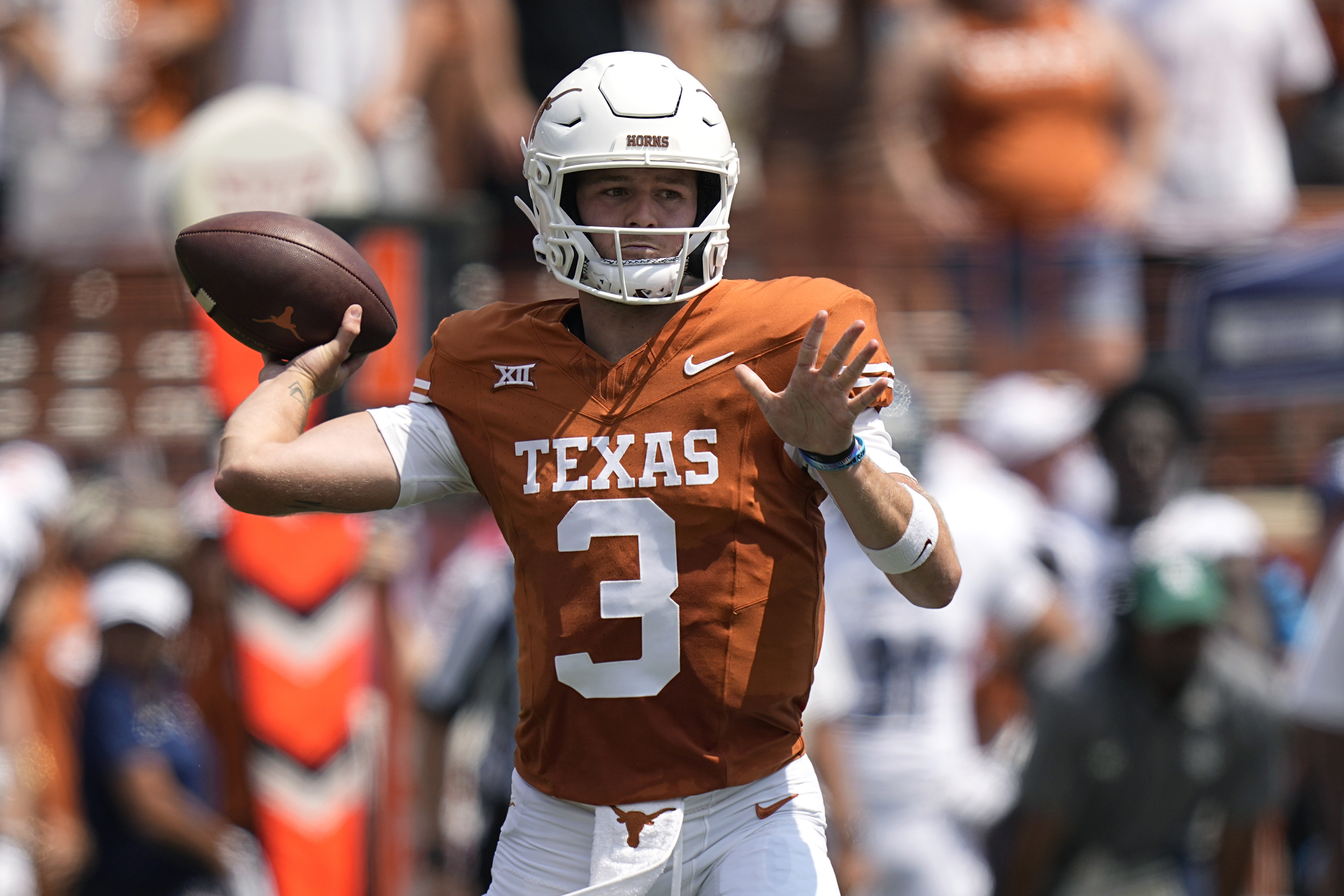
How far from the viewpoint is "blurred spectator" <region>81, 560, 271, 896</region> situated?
6.31 metres

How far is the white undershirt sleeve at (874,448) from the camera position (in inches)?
126

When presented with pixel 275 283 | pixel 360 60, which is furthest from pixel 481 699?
pixel 360 60

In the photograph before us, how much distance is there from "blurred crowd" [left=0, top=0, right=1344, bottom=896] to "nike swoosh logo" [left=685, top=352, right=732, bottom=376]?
2.20 metres

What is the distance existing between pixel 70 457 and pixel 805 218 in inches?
134

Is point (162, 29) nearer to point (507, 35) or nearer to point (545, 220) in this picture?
point (507, 35)

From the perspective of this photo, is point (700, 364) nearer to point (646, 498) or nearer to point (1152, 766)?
point (646, 498)

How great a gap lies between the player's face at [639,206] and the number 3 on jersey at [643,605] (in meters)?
0.47

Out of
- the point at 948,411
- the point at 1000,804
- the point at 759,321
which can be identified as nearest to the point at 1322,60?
the point at 948,411

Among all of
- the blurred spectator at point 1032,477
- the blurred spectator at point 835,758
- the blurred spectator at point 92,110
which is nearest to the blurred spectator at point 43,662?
the blurred spectator at point 92,110

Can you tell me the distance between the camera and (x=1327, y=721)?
19.6 ft

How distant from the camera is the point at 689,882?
3209 millimetres

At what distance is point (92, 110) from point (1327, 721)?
234 inches

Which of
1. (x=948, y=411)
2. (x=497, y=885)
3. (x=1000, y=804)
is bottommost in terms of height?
(x=1000, y=804)

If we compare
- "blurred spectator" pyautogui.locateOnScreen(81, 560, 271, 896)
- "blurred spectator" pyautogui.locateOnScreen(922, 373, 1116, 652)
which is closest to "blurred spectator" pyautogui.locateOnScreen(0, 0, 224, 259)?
"blurred spectator" pyautogui.locateOnScreen(81, 560, 271, 896)
